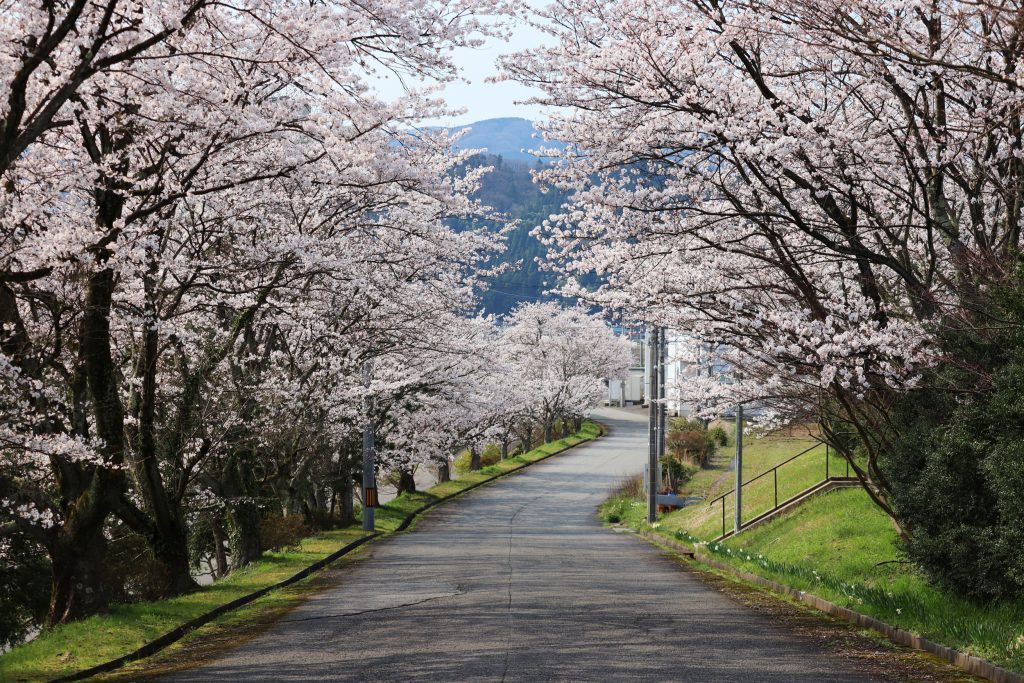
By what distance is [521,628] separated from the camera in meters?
12.1

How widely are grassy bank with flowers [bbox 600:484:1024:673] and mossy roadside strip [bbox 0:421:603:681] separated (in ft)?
25.7

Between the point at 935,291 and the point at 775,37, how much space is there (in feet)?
12.3

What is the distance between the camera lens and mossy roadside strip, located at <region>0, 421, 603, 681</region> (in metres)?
10.6

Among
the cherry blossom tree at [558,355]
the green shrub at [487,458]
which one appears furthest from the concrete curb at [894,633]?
the cherry blossom tree at [558,355]

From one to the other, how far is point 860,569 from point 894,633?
5.06 metres

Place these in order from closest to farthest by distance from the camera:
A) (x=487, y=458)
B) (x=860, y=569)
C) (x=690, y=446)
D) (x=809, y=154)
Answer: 1. (x=809, y=154)
2. (x=860, y=569)
3. (x=690, y=446)
4. (x=487, y=458)

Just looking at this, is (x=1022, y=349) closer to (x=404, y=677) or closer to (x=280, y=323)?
(x=404, y=677)

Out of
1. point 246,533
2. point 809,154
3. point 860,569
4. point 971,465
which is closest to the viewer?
point 971,465

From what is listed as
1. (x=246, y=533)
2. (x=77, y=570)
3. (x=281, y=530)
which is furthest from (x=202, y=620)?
(x=281, y=530)

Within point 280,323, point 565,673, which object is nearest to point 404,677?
point 565,673

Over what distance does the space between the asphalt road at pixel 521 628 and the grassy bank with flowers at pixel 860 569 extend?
1192mm

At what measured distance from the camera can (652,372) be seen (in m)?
30.0

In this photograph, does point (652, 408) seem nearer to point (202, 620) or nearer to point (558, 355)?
point (202, 620)

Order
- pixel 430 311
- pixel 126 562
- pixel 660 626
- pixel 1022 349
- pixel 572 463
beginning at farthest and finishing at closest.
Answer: pixel 572 463, pixel 430 311, pixel 126 562, pixel 660 626, pixel 1022 349
